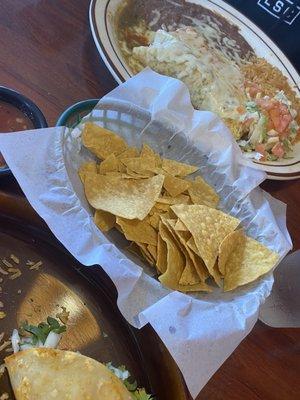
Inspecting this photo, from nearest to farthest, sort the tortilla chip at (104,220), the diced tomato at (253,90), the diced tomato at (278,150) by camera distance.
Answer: the tortilla chip at (104,220) < the diced tomato at (278,150) < the diced tomato at (253,90)

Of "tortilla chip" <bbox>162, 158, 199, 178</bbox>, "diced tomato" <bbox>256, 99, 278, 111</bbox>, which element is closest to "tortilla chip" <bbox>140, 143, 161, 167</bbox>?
"tortilla chip" <bbox>162, 158, 199, 178</bbox>

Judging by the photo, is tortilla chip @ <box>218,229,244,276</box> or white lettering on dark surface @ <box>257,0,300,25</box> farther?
white lettering on dark surface @ <box>257,0,300,25</box>

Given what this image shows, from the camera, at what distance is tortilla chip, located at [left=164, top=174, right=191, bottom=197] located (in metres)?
1.21

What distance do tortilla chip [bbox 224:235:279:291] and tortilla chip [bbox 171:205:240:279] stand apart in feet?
0.14

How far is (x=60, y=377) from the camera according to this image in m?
0.87

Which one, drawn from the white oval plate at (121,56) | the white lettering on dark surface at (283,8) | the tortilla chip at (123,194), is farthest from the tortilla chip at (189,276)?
the white lettering on dark surface at (283,8)

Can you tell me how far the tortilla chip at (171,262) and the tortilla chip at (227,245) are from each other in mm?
78

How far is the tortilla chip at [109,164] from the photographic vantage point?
1190 mm

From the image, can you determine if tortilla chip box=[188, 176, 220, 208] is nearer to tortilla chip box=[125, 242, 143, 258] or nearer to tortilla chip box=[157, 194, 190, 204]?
tortilla chip box=[157, 194, 190, 204]

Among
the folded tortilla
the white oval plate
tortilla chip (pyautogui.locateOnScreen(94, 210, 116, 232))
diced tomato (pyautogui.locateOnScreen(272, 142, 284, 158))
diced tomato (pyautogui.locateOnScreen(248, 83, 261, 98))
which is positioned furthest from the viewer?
diced tomato (pyautogui.locateOnScreen(248, 83, 261, 98))

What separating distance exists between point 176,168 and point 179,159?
0.31 ft

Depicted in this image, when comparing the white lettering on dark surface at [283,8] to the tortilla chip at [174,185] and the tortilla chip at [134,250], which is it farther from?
the tortilla chip at [134,250]

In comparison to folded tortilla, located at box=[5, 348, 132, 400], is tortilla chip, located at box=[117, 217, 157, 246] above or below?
above

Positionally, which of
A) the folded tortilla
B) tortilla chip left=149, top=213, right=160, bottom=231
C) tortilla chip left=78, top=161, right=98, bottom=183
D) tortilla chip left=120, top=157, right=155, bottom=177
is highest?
tortilla chip left=120, top=157, right=155, bottom=177
